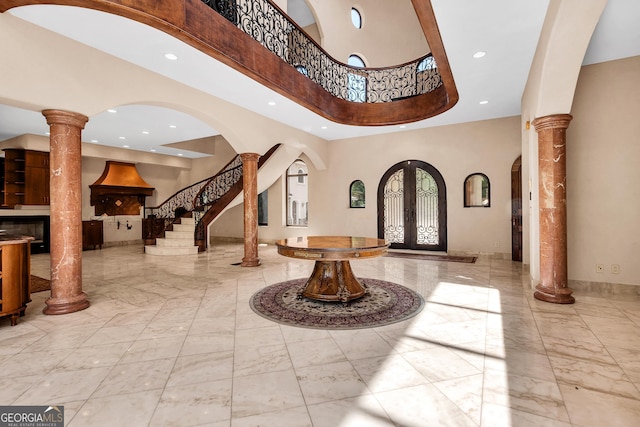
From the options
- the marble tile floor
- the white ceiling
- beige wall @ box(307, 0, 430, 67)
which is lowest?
the marble tile floor

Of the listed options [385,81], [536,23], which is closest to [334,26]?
[385,81]

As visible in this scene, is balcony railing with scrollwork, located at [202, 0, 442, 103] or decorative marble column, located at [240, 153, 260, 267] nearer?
balcony railing with scrollwork, located at [202, 0, 442, 103]

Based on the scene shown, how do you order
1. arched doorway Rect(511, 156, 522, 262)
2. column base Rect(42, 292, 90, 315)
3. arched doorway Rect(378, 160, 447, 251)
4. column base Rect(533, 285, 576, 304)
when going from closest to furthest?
1. column base Rect(42, 292, 90, 315)
2. column base Rect(533, 285, 576, 304)
3. arched doorway Rect(511, 156, 522, 262)
4. arched doorway Rect(378, 160, 447, 251)

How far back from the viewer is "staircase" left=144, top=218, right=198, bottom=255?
848 centimetres

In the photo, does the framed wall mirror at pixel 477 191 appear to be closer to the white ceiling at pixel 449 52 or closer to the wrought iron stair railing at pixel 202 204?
the white ceiling at pixel 449 52

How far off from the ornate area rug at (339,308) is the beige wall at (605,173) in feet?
8.61

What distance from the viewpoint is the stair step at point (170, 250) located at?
8.43m

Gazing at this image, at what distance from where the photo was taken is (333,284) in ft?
13.1

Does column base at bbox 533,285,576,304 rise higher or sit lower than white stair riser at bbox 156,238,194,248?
lower

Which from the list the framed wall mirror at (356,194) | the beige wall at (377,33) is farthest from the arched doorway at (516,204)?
the beige wall at (377,33)

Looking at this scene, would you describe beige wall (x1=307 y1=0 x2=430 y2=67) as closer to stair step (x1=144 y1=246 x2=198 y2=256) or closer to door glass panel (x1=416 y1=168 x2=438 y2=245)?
door glass panel (x1=416 y1=168 x2=438 y2=245)

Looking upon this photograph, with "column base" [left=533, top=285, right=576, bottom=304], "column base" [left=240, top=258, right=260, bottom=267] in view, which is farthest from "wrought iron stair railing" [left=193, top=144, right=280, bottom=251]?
"column base" [left=533, top=285, right=576, bottom=304]

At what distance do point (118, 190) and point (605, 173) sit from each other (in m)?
12.1

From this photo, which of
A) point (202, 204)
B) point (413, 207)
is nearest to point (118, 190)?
point (202, 204)
